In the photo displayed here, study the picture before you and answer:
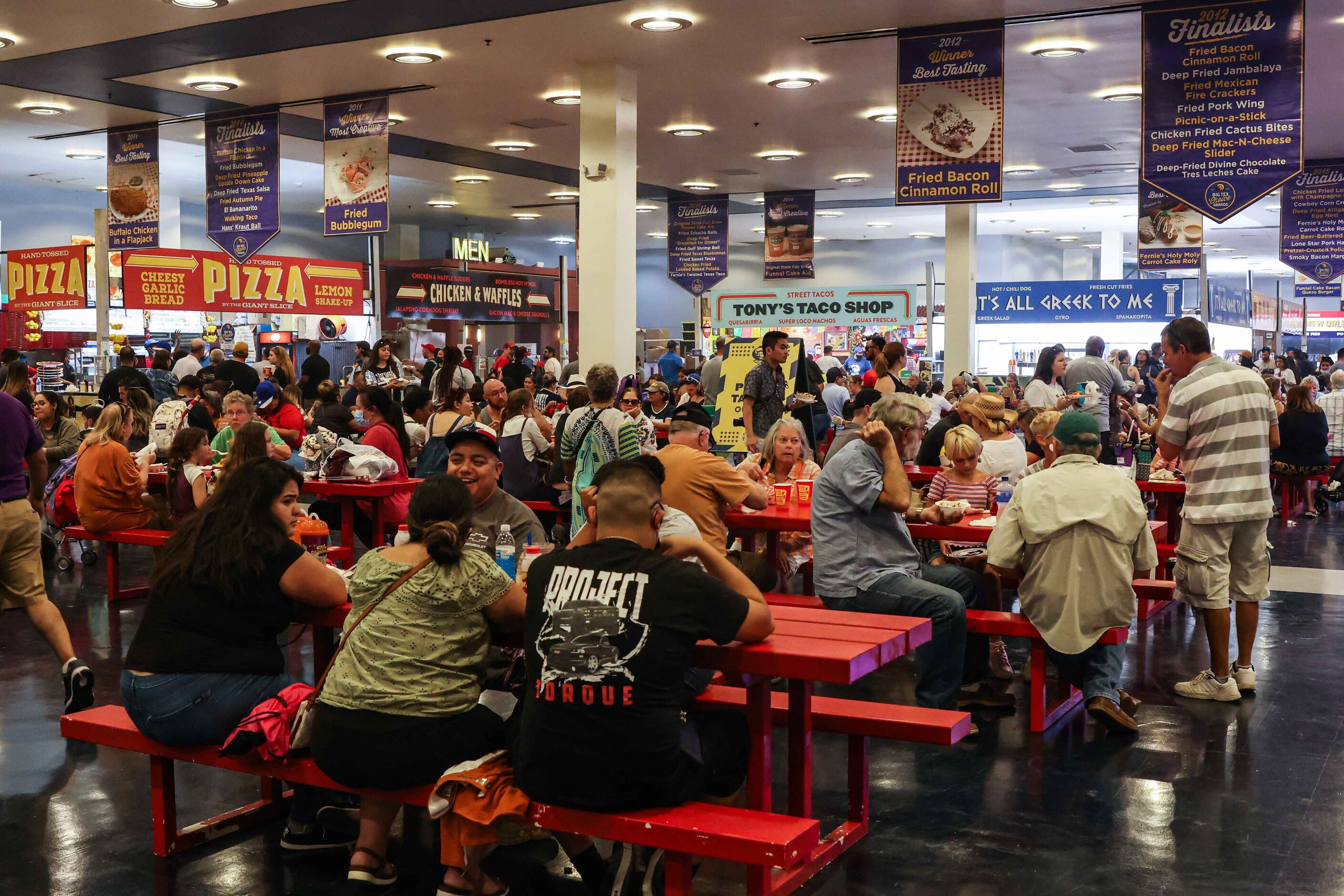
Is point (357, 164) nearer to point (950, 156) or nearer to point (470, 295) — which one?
point (950, 156)

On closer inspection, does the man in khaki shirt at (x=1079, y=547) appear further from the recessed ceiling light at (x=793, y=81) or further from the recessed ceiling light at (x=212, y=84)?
the recessed ceiling light at (x=212, y=84)

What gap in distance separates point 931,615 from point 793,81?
6908mm

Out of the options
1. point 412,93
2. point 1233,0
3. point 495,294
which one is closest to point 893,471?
point 1233,0

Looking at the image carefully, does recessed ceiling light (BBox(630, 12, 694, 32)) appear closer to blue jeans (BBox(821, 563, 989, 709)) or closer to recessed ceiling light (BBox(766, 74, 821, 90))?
recessed ceiling light (BBox(766, 74, 821, 90))

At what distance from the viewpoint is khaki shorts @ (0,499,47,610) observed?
5.39 meters

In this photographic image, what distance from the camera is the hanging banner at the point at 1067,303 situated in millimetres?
21000

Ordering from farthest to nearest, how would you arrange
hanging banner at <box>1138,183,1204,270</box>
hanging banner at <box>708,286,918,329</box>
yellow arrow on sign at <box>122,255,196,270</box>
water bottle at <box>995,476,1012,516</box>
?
hanging banner at <box>708,286,918,329</box>
yellow arrow on sign at <box>122,255,196,270</box>
hanging banner at <box>1138,183,1204,270</box>
water bottle at <box>995,476,1012,516</box>

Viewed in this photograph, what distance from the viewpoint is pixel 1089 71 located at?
1020 cm

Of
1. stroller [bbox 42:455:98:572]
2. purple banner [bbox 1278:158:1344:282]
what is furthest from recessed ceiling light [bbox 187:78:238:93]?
purple banner [bbox 1278:158:1344:282]

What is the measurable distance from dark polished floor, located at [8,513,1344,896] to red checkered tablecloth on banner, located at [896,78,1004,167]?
4090 mm

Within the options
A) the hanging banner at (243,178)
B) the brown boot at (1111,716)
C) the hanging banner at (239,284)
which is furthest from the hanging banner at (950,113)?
the hanging banner at (239,284)

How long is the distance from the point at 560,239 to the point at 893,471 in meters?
24.0

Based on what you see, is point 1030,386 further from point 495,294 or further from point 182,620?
point 495,294

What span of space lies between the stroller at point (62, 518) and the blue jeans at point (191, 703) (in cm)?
469
